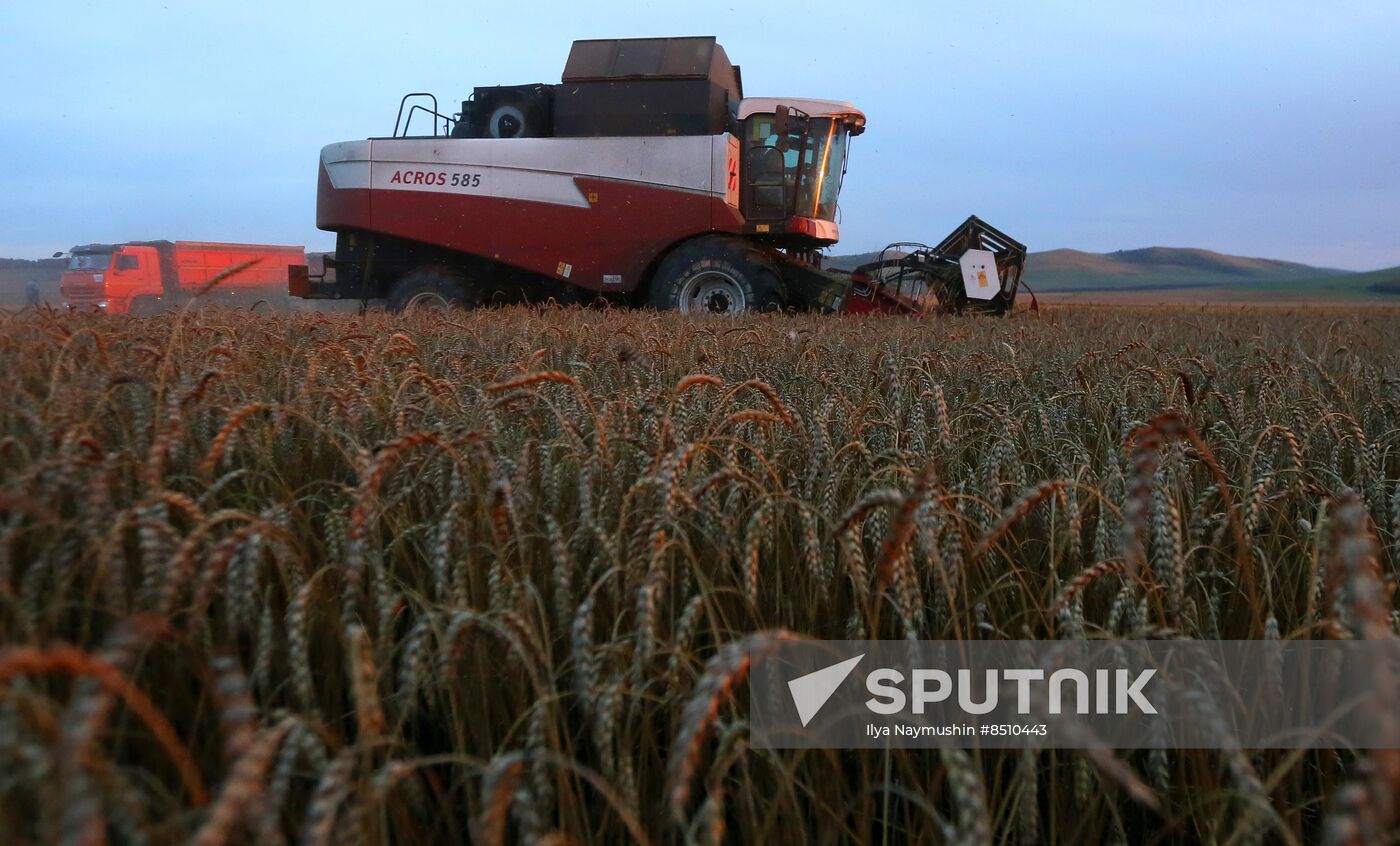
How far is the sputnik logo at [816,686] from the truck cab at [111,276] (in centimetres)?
2450

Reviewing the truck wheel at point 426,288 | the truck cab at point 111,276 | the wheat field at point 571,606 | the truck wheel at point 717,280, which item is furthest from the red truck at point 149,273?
the wheat field at point 571,606

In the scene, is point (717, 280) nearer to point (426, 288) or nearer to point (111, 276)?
point (426, 288)

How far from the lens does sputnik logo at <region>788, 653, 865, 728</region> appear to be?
4.23ft

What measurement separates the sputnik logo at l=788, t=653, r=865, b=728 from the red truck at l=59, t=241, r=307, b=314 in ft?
71.9

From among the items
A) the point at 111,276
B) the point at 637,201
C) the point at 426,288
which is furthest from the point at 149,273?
the point at 637,201

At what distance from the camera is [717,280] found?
1110 cm

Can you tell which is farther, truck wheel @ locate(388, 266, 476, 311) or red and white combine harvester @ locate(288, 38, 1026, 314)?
truck wheel @ locate(388, 266, 476, 311)

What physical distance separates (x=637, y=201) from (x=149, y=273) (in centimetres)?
1850

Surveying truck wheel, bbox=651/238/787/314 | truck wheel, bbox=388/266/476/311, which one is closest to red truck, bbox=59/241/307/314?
truck wheel, bbox=388/266/476/311

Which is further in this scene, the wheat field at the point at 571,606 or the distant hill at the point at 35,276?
the distant hill at the point at 35,276

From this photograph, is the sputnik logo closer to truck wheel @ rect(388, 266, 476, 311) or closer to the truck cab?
truck wheel @ rect(388, 266, 476, 311)

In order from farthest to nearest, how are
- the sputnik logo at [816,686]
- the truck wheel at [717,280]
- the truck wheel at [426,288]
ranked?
the truck wheel at [426,288] → the truck wheel at [717,280] → the sputnik logo at [816,686]

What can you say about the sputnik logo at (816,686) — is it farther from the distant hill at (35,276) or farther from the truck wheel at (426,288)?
the distant hill at (35,276)

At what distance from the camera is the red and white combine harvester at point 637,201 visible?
11.1 m
